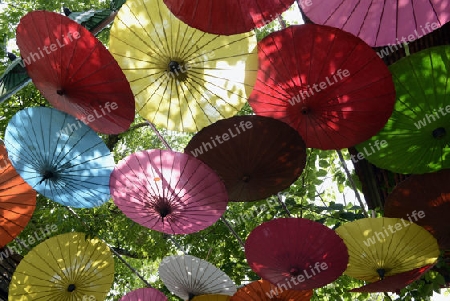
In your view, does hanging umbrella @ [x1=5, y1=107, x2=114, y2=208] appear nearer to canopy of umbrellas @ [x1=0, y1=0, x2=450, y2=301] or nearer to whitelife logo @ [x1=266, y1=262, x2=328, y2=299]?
canopy of umbrellas @ [x1=0, y1=0, x2=450, y2=301]

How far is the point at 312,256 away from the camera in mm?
3396

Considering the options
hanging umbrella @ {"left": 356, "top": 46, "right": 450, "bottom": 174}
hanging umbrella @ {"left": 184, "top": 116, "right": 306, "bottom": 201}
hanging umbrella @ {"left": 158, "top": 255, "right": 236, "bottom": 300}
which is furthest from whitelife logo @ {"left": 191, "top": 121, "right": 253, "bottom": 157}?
hanging umbrella @ {"left": 158, "top": 255, "right": 236, "bottom": 300}

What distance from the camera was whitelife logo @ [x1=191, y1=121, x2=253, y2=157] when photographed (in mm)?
2887

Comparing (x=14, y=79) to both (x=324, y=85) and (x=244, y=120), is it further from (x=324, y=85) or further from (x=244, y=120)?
(x=324, y=85)

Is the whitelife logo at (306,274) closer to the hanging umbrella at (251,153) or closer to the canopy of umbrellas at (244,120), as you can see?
the canopy of umbrellas at (244,120)

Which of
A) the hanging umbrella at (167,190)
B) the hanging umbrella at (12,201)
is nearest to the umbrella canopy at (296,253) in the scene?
the hanging umbrella at (167,190)

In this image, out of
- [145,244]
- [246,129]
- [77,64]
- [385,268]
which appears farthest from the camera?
[145,244]

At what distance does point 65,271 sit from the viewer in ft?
13.7

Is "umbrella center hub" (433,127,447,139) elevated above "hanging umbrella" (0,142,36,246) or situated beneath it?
situated beneath

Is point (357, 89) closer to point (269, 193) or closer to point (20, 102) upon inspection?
point (269, 193)

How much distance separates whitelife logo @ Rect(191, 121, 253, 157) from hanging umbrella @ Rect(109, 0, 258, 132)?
0.88 feet

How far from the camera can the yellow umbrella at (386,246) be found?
3.37 meters

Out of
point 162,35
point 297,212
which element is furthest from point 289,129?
point 297,212

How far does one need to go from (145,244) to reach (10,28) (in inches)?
163
